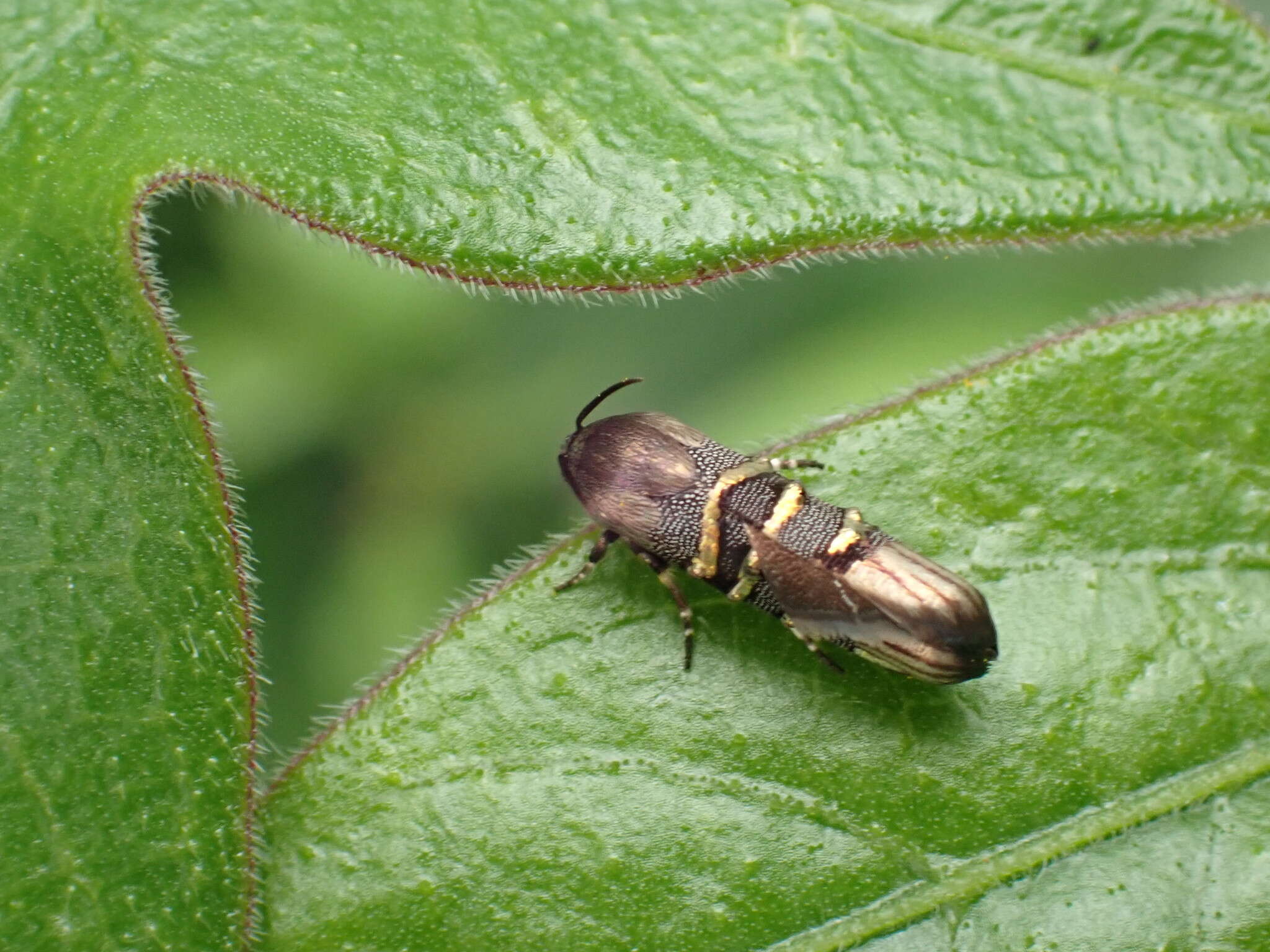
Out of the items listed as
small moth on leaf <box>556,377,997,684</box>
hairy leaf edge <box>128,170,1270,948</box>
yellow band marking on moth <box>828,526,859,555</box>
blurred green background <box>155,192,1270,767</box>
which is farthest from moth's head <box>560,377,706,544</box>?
blurred green background <box>155,192,1270,767</box>

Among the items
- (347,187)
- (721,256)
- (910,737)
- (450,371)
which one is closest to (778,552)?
(910,737)

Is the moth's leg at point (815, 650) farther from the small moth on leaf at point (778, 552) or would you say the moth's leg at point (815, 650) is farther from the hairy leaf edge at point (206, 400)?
the hairy leaf edge at point (206, 400)

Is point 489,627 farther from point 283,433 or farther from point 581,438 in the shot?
point 283,433

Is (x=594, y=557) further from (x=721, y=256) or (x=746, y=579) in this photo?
(x=721, y=256)

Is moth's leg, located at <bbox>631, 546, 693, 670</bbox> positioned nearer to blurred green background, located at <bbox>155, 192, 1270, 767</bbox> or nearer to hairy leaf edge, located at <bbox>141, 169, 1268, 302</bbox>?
hairy leaf edge, located at <bbox>141, 169, 1268, 302</bbox>

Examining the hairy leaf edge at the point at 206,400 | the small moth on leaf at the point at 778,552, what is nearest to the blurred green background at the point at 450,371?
the small moth on leaf at the point at 778,552

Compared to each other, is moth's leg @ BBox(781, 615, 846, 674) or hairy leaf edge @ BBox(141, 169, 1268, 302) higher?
hairy leaf edge @ BBox(141, 169, 1268, 302)
